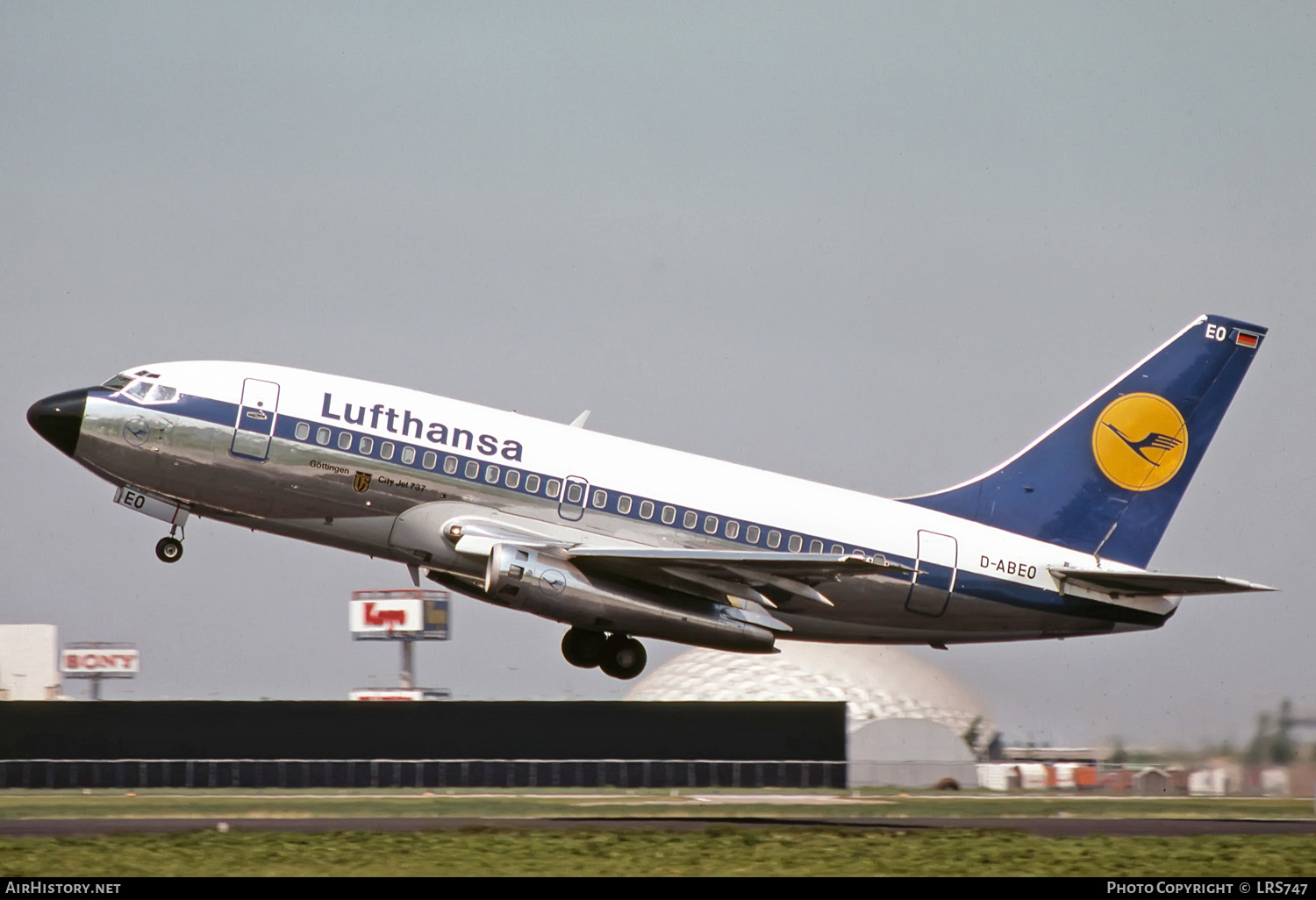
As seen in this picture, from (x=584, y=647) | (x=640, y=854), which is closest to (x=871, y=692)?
(x=584, y=647)

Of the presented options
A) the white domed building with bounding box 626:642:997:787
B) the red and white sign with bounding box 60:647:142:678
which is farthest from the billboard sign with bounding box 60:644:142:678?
the white domed building with bounding box 626:642:997:787

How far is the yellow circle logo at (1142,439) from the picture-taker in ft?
137

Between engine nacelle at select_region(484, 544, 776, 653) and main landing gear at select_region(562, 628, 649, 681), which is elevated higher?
engine nacelle at select_region(484, 544, 776, 653)

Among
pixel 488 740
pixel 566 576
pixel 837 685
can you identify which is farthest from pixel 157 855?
pixel 837 685

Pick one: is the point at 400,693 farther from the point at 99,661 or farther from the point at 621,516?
the point at 621,516

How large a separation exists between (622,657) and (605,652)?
0.44 m

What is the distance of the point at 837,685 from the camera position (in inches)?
3172

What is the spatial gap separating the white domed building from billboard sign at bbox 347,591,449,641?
5340 cm

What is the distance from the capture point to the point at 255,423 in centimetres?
3409

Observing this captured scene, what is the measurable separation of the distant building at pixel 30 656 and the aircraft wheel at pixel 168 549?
90610mm

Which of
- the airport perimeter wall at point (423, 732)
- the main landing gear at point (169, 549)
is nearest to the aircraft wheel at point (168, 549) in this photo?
the main landing gear at point (169, 549)

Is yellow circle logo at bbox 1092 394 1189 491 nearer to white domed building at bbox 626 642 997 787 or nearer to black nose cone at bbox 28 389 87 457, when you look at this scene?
black nose cone at bbox 28 389 87 457

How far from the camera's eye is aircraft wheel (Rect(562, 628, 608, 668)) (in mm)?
38656

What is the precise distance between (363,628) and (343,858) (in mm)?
111931
